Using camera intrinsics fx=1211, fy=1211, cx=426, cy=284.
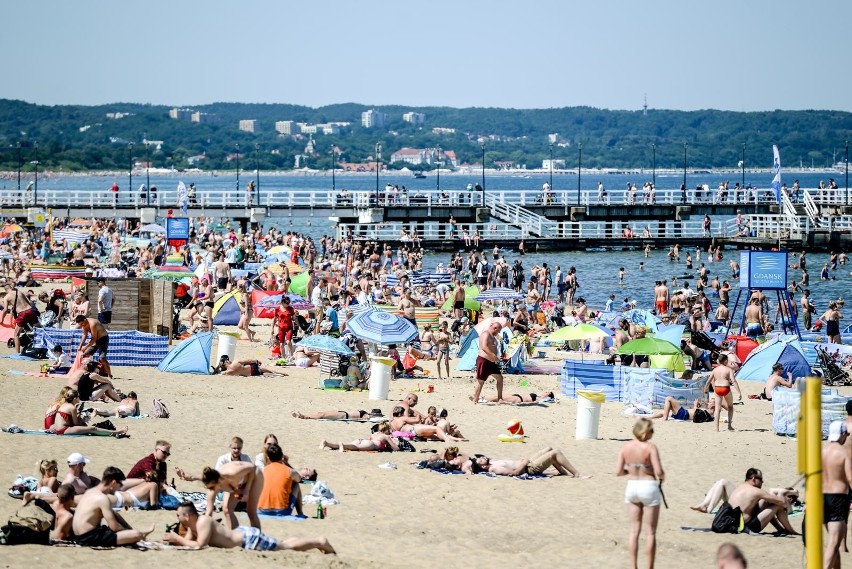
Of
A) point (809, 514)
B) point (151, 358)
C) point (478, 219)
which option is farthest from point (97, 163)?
point (809, 514)

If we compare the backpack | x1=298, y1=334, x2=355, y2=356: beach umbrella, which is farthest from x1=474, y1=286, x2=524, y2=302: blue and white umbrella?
the backpack

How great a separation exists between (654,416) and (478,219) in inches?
1288

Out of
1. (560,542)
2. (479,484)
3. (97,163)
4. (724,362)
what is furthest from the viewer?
(97,163)

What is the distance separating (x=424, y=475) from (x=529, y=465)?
966 millimetres

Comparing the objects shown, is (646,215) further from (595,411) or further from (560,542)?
(560,542)

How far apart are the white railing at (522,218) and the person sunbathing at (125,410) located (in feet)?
110

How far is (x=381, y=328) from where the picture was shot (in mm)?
16219

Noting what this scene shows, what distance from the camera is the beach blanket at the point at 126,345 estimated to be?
54.1 ft

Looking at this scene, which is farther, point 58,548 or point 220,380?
point 220,380

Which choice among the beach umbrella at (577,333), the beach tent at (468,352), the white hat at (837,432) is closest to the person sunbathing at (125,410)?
the beach tent at (468,352)

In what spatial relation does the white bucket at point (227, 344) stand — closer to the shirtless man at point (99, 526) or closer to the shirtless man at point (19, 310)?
the shirtless man at point (19, 310)

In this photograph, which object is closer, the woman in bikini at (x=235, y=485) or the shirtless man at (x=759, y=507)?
the woman in bikini at (x=235, y=485)

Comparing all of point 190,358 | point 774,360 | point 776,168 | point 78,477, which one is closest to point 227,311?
point 190,358

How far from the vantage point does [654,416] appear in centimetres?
1442
